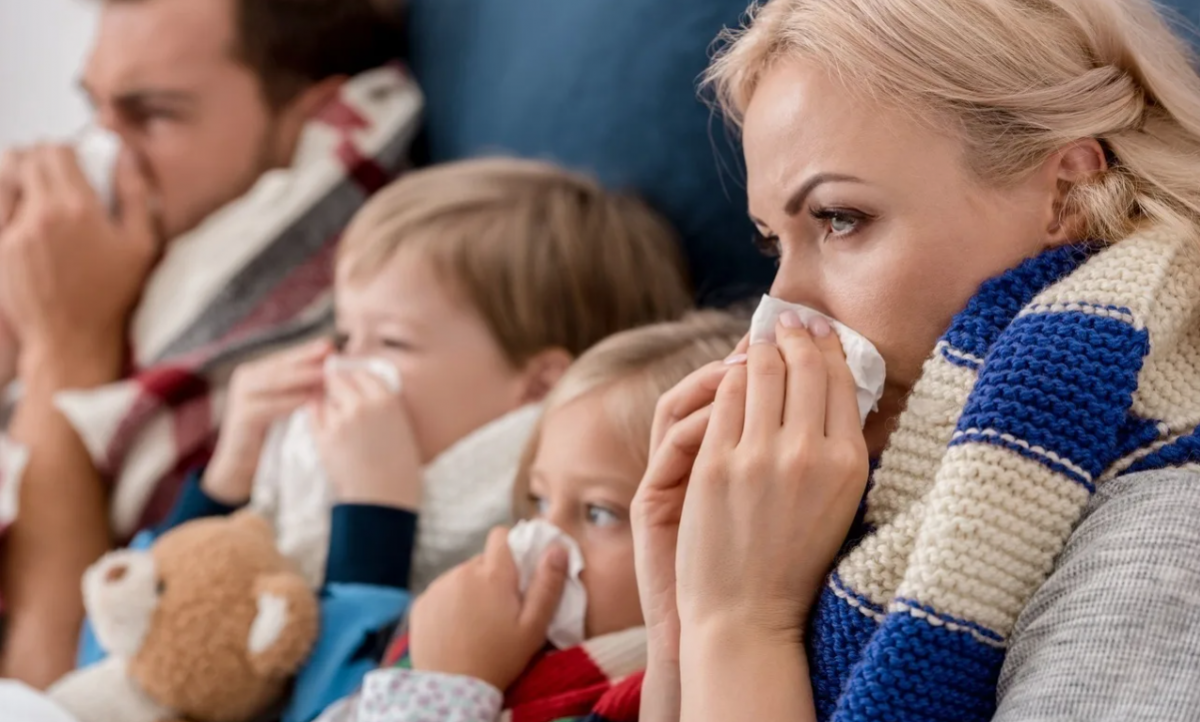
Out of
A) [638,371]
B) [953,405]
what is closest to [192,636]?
[638,371]

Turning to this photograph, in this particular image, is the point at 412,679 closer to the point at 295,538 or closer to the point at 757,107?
the point at 295,538

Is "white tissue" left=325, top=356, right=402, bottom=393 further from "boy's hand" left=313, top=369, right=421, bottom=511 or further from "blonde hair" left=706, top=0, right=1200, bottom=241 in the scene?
"blonde hair" left=706, top=0, right=1200, bottom=241

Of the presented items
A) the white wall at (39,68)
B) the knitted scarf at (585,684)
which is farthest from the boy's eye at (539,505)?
the white wall at (39,68)

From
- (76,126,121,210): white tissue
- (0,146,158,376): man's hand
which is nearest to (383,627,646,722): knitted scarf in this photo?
(0,146,158,376): man's hand

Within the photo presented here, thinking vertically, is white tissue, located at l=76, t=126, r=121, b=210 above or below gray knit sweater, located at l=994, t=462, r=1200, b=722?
below

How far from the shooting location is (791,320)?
38.0 inches

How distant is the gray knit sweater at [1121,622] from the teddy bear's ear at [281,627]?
28.8 inches

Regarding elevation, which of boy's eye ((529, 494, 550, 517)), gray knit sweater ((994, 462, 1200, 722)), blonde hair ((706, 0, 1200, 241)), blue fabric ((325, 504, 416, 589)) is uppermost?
blonde hair ((706, 0, 1200, 241))

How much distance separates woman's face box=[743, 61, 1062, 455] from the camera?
0.92 meters

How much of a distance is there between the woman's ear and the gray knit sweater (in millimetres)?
206

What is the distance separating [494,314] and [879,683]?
2.62 feet

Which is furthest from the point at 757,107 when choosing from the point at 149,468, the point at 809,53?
the point at 149,468

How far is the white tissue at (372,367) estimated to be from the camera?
4.87 feet

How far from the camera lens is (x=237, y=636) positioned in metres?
1.27
